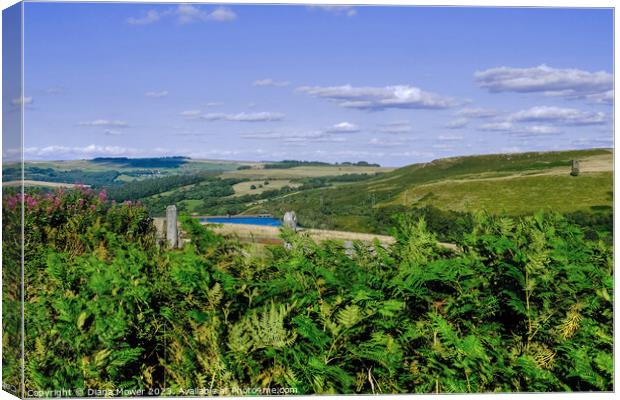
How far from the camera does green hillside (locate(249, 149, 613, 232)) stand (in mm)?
6297

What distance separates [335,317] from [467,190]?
274 centimetres

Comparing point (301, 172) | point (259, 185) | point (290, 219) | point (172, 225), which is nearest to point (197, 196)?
point (172, 225)

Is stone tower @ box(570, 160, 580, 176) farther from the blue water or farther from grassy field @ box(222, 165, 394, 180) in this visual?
the blue water

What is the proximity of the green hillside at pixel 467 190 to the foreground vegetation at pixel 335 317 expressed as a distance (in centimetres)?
138

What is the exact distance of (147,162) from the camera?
643cm

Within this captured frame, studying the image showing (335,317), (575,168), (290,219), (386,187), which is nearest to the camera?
(335,317)

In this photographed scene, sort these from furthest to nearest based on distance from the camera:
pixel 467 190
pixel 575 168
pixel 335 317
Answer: pixel 467 190 → pixel 575 168 → pixel 335 317

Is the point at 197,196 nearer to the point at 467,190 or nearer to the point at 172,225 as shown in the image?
the point at 172,225

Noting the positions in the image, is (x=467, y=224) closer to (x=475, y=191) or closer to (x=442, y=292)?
(x=442, y=292)

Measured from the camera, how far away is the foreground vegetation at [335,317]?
4512mm

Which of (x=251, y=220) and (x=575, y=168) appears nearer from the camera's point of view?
(x=575, y=168)

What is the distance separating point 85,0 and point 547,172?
405cm

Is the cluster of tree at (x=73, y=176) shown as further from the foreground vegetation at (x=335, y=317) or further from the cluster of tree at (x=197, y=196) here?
the foreground vegetation at (x=335, y=317)

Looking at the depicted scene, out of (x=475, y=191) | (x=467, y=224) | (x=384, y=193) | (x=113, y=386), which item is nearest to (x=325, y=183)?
(x=384, y=193)
